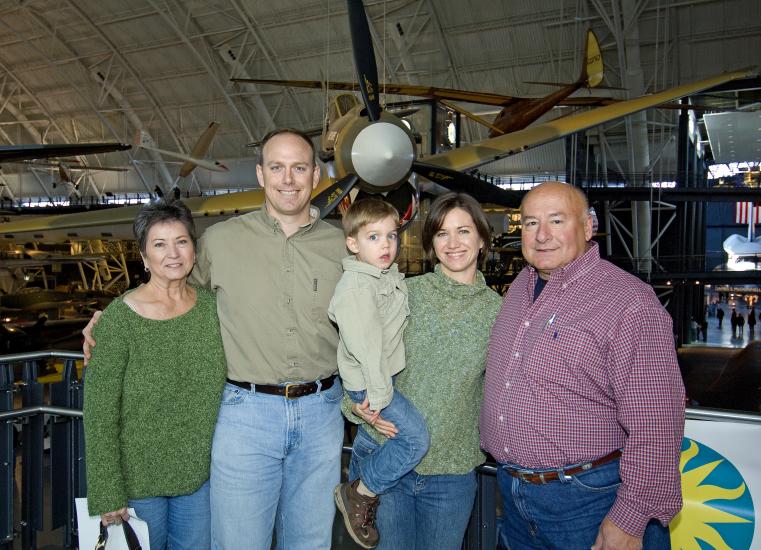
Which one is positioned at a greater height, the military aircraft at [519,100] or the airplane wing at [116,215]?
the military aircraft at [519,100]

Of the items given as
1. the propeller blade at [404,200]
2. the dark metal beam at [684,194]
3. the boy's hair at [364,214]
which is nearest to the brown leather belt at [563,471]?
the boy's hair at [364,214]

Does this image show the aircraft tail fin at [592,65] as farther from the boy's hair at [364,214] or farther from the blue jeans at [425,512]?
the blue jeans at [425,512]

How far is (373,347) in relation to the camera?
200 cm

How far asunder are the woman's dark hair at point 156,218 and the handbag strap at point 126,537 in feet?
3.58

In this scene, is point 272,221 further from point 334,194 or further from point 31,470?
point 334,194

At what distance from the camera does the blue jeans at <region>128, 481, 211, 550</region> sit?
2266 mm

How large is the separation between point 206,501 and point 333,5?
21.5 m

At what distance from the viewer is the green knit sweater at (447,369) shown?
6.88 ft

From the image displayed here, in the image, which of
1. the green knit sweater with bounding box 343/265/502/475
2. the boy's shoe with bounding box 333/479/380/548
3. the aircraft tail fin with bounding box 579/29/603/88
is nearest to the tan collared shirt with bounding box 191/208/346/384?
the green knit sweater with bounding box 343/265/502/475

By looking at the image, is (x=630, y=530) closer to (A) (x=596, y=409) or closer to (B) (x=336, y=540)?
(A) (x=596, y=409)

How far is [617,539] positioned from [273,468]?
1.28 metres

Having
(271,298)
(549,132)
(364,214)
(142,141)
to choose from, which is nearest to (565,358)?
(364,214)

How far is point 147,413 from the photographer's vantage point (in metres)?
2.15

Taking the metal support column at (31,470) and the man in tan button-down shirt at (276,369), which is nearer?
the man in tan button-down shirt at (276,369)
